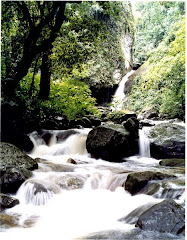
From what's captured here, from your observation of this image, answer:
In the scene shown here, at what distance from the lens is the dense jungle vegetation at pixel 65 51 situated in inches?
195

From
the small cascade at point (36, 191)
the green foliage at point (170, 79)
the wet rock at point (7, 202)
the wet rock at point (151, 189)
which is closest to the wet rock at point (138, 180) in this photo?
the wet rock at point (151, 189)

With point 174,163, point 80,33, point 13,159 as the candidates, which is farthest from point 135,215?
point 80,33

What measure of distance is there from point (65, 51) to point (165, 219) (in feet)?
16.4

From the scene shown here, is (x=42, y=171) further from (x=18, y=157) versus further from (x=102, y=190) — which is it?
(x=102, y=190)

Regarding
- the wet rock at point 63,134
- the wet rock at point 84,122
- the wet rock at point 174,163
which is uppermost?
the wet rock at point 84,122

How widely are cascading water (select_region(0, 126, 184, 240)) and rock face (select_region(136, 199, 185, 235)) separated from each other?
0.07 m

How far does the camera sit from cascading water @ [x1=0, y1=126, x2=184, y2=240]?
277cm

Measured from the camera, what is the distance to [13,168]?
413 cm

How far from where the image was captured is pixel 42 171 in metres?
4.79

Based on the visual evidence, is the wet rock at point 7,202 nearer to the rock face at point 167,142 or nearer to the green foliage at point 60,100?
the green foliage at point 60,100

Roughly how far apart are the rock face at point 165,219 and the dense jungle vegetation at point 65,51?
349cm

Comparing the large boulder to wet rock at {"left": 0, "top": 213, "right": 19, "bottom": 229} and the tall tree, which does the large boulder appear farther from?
wet rock at {"left": 0, "top": 213, "right": 19, "bottom": 229}

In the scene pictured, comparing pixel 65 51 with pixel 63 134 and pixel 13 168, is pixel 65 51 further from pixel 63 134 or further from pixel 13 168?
pixel 13 168

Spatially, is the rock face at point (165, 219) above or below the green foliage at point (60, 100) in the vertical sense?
below
